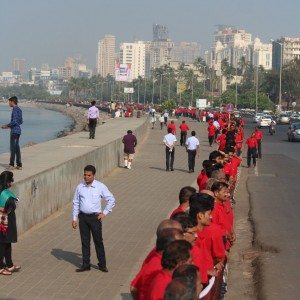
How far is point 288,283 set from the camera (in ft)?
38.9

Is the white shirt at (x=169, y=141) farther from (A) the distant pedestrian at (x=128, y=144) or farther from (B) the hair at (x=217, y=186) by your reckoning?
(B) the hair at (x=217, y=186)

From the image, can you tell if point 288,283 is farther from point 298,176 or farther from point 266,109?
point 266,109

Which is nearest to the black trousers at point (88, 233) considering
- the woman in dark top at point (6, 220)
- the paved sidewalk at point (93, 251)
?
the paved sidewalk at point (93, 251)

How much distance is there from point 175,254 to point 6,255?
578cm

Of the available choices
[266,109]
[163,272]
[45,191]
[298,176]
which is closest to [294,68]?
[266,109]

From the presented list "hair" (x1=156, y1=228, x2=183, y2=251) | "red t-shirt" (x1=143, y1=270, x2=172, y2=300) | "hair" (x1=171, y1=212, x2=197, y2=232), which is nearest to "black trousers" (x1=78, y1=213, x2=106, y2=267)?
"hair" (x1=171, y1=212, x2=197, y2=232)

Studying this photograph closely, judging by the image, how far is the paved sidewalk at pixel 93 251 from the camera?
11.0m

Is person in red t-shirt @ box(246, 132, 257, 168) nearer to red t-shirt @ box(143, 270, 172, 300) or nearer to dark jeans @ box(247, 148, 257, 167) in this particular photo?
dark jeans @ box(247, 148, 257, 167)

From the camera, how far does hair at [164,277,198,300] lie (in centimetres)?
561

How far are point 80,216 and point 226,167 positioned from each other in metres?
4.46

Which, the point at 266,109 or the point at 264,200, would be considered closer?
the point at 264,200

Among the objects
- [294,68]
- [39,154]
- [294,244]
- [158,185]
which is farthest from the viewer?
[294,68]

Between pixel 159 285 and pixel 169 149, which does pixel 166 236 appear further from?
pixel 169 149

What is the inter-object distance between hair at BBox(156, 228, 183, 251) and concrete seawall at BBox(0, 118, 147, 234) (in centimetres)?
760
